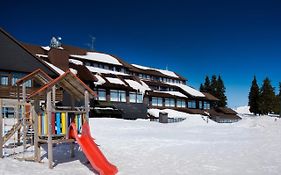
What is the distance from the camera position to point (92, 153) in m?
11.1

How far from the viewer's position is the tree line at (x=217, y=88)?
8381 centimetres

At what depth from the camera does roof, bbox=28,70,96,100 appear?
469 inches

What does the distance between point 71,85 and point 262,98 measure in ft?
248

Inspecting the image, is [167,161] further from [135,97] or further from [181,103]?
[181,103]

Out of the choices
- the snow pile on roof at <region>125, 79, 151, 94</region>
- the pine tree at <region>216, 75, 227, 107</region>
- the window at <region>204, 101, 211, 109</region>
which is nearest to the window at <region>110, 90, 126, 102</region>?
the snow pile on roof at <region>125, 79, 151, 94</region>

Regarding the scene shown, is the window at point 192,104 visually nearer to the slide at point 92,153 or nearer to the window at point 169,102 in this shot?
the window at point 169,102

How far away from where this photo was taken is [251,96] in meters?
83.2

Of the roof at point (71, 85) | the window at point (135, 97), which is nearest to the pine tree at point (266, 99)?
the window at point (135, 97)

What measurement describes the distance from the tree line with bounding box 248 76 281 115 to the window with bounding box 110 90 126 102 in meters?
45.1

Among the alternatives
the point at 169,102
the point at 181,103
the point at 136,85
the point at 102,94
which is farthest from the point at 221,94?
the point at 102,94

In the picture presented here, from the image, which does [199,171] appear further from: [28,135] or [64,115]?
[28,135]

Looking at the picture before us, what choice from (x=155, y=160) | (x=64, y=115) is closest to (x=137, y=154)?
(x=155, y=160)

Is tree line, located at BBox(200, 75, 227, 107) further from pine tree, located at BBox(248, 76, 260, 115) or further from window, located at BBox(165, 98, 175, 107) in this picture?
window, located at BBox(165, 98, 175, 107)

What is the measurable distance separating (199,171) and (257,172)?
1938 mm
